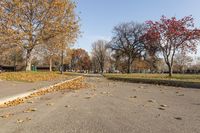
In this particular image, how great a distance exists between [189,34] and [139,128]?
38.2 metres

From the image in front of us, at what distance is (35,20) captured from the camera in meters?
35.5

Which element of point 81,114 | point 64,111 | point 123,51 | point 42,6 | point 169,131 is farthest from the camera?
point 123,51

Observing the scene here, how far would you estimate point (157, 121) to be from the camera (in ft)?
22.6

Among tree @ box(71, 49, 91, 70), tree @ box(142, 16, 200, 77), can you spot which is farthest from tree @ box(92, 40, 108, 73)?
tree @ box(142, 16, 200, 77)

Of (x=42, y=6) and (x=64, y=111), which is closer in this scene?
(x=64, y=111)

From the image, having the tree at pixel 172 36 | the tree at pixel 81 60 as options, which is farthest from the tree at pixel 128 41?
the tree at pixel 81 60

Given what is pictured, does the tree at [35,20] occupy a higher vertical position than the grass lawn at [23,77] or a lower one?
higher

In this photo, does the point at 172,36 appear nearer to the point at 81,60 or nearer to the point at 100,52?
the point at 100,52

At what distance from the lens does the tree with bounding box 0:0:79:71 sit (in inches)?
1280

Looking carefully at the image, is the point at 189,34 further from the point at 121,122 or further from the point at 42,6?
the point at 121,122

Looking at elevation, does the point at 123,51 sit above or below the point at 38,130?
above

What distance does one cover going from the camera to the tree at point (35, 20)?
32500 mm

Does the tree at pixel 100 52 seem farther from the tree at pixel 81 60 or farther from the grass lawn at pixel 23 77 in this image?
the grass lawn at pixel 23 77

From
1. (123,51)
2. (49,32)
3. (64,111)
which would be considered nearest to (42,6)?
(49,32)
